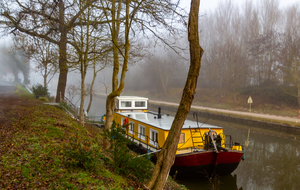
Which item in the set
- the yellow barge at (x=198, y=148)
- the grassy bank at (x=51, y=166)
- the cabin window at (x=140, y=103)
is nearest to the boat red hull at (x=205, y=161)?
the yellow barge at (x=198, y=148)

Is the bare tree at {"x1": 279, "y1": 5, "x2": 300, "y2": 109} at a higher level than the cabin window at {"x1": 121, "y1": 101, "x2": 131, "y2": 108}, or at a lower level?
higher

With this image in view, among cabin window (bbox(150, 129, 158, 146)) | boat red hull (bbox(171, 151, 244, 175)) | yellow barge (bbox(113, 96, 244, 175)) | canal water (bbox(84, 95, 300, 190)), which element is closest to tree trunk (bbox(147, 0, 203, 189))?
canal water (bbox(84, 95, 300, 190))

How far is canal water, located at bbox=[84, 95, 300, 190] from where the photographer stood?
32.9 feet

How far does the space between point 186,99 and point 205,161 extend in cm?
541

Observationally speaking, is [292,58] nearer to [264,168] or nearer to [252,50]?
[252,50]

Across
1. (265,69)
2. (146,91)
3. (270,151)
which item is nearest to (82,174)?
(270,151)

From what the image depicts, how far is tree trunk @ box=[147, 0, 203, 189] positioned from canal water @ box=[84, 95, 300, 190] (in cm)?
366

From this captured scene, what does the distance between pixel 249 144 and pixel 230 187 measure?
735 cm

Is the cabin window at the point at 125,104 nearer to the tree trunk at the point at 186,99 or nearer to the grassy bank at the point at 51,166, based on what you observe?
the grassy bank at the point at 51,166

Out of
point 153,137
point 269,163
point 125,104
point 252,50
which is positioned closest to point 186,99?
point 153,137

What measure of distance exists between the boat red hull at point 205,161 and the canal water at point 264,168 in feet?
1.57

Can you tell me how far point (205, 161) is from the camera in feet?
31.0

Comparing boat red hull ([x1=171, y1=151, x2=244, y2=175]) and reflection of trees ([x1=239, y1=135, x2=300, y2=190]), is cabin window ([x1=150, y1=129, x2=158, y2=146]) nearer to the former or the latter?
boat red hull ([x1=171, y1=151, x2=244, y2=175])

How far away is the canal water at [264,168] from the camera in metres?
10.0
